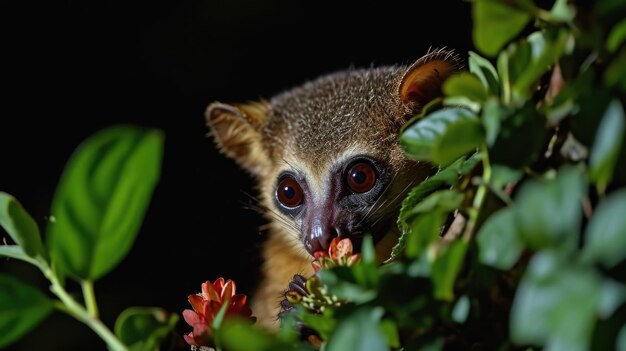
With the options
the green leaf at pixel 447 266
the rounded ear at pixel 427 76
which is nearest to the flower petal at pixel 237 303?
the green leaf at pixel 447 266

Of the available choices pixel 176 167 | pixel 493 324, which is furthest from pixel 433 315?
pixel 176 167

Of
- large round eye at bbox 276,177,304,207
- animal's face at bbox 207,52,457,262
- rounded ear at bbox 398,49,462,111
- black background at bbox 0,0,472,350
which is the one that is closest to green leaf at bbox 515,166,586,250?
animal's face at bbox 207,52,457,262

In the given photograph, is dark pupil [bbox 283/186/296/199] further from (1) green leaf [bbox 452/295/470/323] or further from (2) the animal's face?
(1) green leaf [bbox 452/295/470/323]

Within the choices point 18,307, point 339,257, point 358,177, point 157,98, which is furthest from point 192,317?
point 157,98

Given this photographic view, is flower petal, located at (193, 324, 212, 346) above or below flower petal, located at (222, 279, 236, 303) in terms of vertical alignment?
below

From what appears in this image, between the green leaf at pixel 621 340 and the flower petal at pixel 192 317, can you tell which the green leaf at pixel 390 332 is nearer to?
the green leaf at pixel 621 340

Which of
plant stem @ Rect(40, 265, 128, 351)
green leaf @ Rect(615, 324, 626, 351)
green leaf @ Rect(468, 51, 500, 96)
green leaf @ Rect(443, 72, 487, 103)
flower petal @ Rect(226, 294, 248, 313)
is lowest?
flower petal @ Rect(226, 294, 248, 313)

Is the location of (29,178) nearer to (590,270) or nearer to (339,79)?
(339,79)
